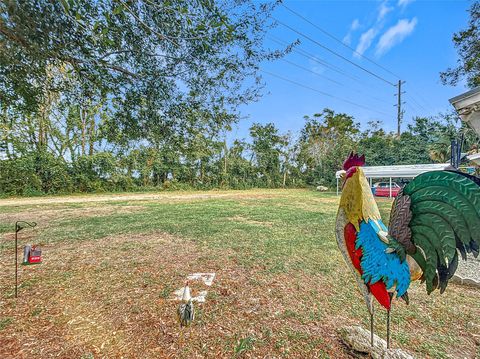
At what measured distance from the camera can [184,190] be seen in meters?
18.8

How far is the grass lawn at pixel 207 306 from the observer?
190 cm

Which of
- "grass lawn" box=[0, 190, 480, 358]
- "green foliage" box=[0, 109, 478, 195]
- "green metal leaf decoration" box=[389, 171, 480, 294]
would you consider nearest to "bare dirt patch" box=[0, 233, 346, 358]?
"grass lawn" box=[0, 190, 480, 358]

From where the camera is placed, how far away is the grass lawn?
1.90 metres

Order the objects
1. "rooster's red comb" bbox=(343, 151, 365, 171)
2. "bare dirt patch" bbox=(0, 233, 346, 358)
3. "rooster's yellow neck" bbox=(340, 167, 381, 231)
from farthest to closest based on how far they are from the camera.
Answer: "bare dirt patch" bbox=(0, 233, 346, 358) < "rooster's red comb" bbox=(343, 151, 365, 171) < "rooster's yellow neck" bbox=(340, 167, 381, 231)

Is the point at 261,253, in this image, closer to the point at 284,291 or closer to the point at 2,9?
the point at 284,291

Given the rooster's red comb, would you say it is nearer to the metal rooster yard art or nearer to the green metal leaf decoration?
the metal rooster yard art

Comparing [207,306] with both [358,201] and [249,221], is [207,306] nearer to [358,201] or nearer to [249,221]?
[358,201]

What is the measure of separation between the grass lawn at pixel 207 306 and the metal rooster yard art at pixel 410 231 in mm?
845

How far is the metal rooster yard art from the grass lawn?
0.85 metres

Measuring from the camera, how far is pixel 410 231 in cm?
144

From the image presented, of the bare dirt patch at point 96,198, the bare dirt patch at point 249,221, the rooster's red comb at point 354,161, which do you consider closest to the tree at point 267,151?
the bare dirt patch at point 96,198

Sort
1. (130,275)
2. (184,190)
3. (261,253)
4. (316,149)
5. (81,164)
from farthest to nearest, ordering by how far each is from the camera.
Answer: (316,149) → (184,190) → (81,164) → (261,253) → (130,275)

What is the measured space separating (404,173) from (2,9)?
15.3 m

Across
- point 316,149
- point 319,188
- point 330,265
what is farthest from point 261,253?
point 316,149
